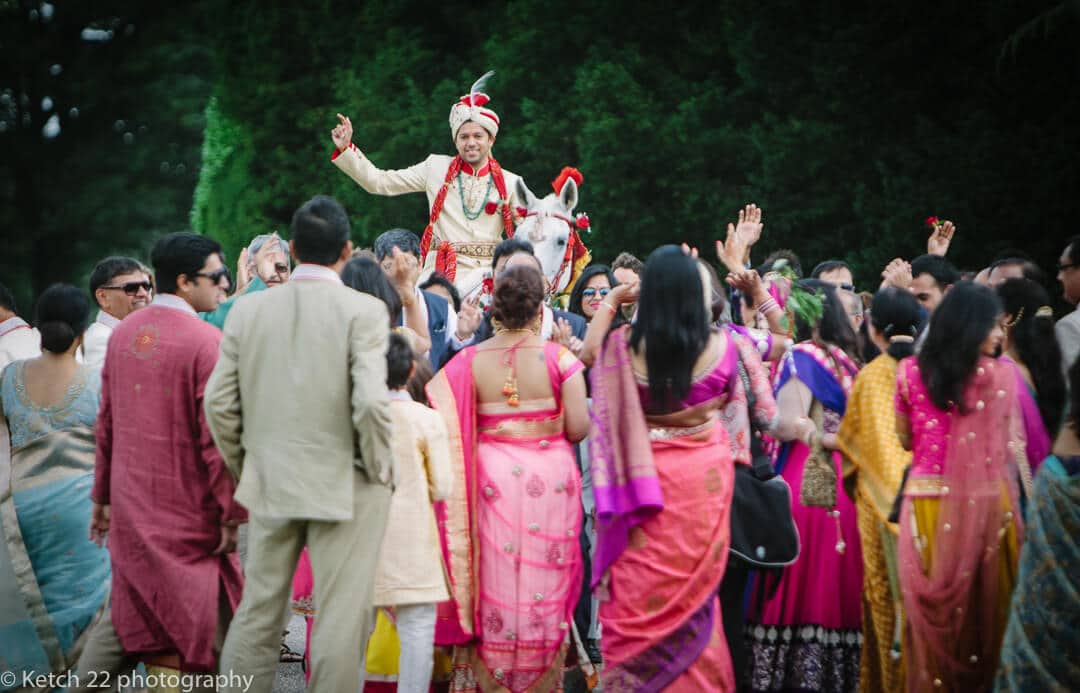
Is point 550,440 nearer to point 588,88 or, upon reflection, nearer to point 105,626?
point 105,626

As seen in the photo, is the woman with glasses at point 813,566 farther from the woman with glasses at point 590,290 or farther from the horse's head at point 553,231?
the horse's head at point 553,231

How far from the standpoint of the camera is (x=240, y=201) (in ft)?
72.8

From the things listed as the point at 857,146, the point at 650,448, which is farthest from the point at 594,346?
the point at 857,146

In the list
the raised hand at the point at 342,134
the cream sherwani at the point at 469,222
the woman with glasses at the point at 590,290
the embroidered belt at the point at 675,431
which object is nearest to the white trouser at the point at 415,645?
the embroidered belt at the point at 675,431

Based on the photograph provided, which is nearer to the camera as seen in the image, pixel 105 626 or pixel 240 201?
pixel 105 626

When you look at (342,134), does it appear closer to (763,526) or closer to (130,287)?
(130,287)

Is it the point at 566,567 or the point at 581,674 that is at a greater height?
the point at 566,567

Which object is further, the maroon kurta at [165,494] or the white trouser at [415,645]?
the white trouser at [415,645]

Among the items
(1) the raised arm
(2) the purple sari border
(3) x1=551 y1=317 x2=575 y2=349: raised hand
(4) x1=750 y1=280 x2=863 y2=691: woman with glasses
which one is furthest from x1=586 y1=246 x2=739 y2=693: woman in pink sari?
(1) the raised arm

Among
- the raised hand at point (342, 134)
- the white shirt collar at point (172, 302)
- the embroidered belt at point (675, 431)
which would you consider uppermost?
the raised hand at point (342, 134)

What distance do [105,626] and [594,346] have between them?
2376mm

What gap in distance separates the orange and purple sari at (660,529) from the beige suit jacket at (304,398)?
924mm

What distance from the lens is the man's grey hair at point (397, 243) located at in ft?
24.6

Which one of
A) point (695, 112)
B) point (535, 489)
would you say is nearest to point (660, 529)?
point (535, 489)
